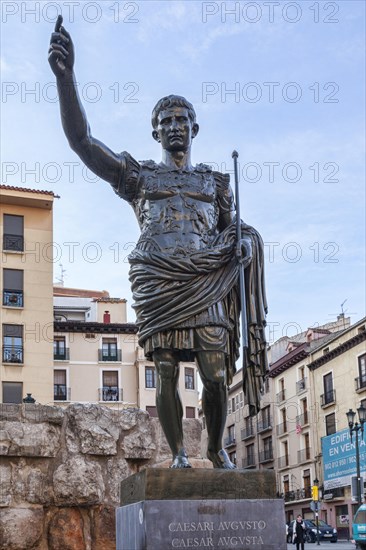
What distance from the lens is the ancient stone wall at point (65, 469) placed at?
21.9 ft

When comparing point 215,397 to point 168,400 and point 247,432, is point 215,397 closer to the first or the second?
point 168,400

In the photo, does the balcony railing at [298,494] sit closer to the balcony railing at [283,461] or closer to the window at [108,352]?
the balcony railing at [283,461]

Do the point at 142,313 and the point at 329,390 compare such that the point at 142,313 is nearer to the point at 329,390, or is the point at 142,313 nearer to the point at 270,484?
the point at 270,484

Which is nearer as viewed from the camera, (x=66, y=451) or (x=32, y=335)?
(x=66, y=451)

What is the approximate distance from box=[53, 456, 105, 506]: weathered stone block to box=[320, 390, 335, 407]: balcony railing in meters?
48.9

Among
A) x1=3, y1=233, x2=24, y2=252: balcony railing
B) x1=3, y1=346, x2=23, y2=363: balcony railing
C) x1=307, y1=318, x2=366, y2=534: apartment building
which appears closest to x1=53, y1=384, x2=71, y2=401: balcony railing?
x1=3, y1=346, x2=23, y2=363: balcony railing

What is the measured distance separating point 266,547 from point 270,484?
1.11ft

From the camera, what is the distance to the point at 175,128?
5641 millimetres

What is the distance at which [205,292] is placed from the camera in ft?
17.0

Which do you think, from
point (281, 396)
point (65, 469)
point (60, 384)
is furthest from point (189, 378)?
point (65, 469)

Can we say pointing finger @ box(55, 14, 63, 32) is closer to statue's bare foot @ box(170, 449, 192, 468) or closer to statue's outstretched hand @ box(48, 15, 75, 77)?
statue's outstretched hand @ box(48, 15, 75, 77)

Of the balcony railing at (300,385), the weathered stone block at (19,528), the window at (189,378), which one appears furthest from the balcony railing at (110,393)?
the weathered stone block at (19,528)

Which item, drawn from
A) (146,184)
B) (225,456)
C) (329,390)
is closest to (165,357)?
(225,456)

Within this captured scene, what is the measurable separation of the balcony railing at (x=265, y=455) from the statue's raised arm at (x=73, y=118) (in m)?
64.0
